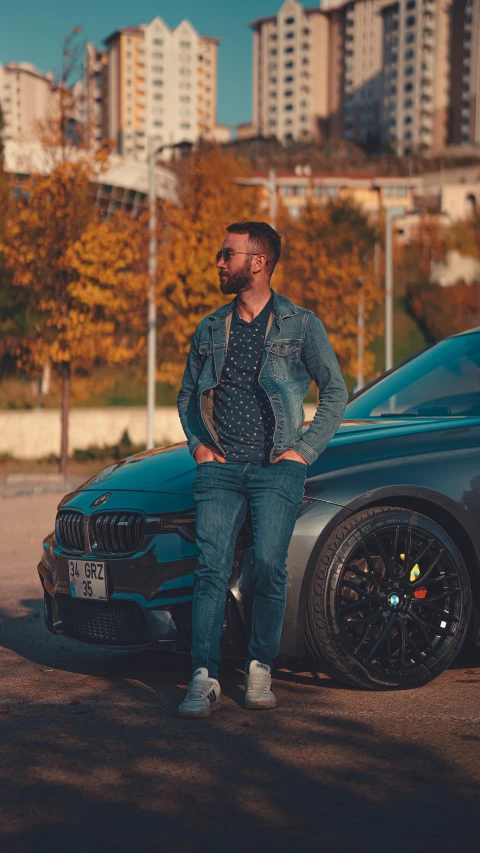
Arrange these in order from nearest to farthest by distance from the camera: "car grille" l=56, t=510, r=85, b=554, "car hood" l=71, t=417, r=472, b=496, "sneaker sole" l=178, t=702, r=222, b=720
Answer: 1. "sneaker sole" l=178, t=702, r=222, b=720
2. "car hood" l=71, t=417, r=472, b=496
3. "car grille" l=56, t=510, r=85, b=554

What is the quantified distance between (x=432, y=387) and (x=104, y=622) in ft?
6.75

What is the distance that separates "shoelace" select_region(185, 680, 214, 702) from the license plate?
58 centimetres

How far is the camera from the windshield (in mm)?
5781

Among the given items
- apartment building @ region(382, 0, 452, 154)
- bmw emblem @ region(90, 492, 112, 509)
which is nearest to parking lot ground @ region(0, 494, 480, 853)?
bmw emblem @ region(90, 492, 112, 509)

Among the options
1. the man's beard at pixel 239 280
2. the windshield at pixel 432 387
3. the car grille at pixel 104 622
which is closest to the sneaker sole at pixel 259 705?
the car grille at pixel 104 622

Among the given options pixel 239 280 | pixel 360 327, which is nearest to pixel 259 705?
pixel 239 280

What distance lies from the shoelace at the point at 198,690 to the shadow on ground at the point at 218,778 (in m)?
0.10

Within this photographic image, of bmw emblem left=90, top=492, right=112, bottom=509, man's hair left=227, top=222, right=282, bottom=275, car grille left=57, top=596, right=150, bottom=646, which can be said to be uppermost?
man's hair left=227, top=222, right=282, bottom=275

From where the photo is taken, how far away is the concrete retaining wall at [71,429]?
85.0 feet

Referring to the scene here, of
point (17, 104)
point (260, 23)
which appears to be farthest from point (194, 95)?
point (17, 104)

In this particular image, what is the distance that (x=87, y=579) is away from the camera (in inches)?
199

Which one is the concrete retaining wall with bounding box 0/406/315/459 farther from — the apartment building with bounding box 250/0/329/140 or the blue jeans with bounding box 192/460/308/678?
the apartment building with bounding box 250/0/329/140

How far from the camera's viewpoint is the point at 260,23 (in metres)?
189

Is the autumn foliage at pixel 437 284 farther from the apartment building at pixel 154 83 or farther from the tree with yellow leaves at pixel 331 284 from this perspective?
the apartment building at pixel 154 83
